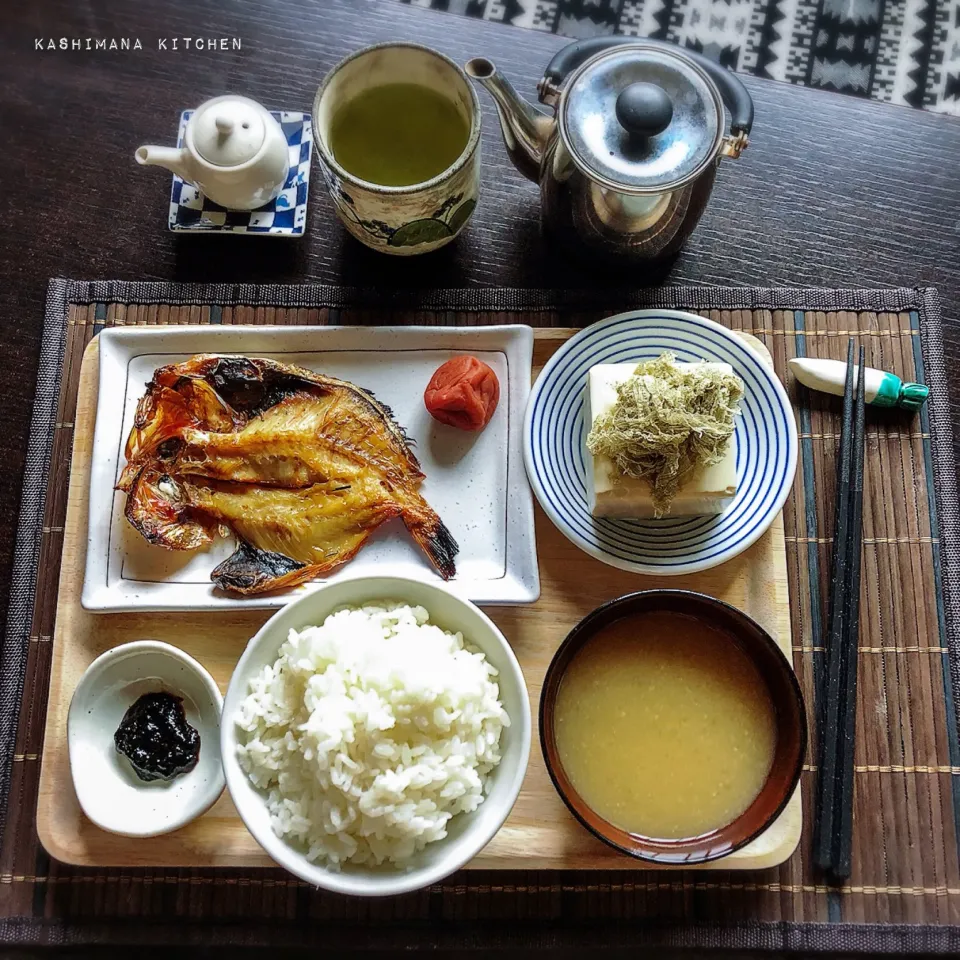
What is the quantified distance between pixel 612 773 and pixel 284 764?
60 centimetres

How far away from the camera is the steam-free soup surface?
1602 millimetres

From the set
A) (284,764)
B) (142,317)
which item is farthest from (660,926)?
(142,317)

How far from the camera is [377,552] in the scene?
5.88 feet

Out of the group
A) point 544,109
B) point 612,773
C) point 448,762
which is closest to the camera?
point 448,762

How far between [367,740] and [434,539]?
455 millimetres

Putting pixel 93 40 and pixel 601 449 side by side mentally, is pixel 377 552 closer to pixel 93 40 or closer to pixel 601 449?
pixel 601 449

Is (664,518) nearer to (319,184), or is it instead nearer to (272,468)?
(272,468)

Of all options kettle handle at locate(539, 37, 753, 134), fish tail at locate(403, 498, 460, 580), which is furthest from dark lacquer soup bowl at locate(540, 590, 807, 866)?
kettle handle at locate(539, 37, 753, 134)

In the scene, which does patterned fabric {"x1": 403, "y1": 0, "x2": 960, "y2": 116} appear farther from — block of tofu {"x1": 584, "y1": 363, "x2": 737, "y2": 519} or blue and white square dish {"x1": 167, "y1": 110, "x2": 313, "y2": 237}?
block of tofu {"x1": 584, "y1": 363, "x2": 737, "y2": 519}

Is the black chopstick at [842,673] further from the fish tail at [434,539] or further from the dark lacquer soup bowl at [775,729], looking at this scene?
the fish tail at [434,539]

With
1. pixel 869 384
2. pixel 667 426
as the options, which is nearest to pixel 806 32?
pixel 869 384

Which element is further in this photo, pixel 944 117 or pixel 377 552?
pixel 944 117

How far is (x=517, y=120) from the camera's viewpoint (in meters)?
1.69

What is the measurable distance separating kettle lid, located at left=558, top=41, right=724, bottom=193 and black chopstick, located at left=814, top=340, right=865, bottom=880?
66 cm
